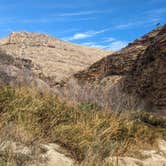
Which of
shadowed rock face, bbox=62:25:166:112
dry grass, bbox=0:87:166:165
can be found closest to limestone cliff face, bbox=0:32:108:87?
shadowed rock face, bbox=62:25:166:112

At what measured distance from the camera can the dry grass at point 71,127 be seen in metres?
4.98

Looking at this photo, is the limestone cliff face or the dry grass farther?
the limestone cliff face

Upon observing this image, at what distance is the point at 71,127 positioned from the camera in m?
5.75

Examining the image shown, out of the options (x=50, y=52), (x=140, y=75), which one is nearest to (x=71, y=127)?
(x=140, y=75)

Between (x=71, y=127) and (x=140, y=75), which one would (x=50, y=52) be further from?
(x=71, y=127)

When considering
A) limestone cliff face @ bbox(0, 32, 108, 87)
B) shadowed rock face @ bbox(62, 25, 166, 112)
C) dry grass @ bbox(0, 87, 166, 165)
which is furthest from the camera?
limestone cliff face @ bbox(0, 32, 108, 87)

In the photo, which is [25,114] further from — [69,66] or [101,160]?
[69,66]

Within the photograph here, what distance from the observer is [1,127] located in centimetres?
485

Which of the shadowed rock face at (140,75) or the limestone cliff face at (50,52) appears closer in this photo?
the shadowed rock face at (140,75)

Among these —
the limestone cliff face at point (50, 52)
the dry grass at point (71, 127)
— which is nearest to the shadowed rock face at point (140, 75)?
the limestone cliff face at point (50, 52)

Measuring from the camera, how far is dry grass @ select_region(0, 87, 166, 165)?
498 cm

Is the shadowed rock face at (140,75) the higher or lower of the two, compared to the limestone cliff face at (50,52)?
lower

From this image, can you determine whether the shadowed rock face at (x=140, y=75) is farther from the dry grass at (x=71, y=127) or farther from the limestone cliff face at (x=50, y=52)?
the dry grass at (x=71, y=127)

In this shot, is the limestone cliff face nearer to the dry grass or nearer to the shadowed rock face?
the shadowed rock face
